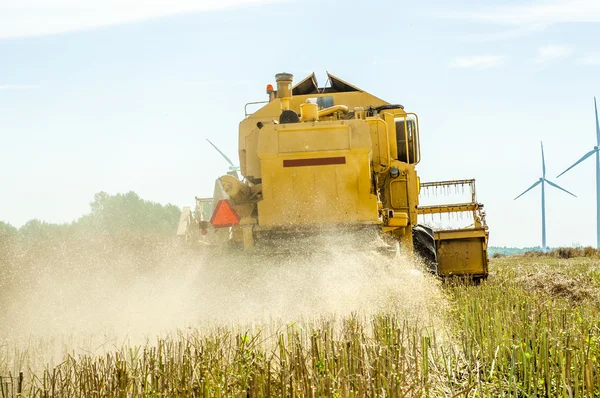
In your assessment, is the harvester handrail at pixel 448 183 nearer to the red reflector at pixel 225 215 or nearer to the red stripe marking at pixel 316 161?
the red stripe marking at pixel 316 161

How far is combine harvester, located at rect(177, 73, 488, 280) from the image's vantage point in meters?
9.20

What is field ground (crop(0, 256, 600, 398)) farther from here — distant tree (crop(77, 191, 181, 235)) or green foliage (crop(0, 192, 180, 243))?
distant tree (crop(77, 191, 181, 235))

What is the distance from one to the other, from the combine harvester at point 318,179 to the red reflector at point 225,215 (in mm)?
12

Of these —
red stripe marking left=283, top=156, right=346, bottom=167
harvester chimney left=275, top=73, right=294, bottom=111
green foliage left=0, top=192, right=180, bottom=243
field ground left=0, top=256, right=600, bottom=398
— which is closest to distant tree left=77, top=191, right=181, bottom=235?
green foliage left=0, top=192, right=180, bottom=243

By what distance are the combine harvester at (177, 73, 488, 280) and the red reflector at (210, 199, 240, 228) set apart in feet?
0.04

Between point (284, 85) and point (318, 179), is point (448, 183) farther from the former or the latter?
point (318, 179)

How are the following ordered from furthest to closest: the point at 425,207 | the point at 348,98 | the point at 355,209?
1. the point at 425,207
2. the point at 348,98
3. the point at 355,209

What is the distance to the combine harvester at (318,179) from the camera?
920 centimetres

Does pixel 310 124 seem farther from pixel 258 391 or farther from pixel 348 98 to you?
pixel 258 391

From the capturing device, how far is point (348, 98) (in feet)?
37.0

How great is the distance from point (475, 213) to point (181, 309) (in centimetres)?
581

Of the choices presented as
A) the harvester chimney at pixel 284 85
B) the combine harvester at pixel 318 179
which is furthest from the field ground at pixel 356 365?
the harvester chimney at pixel 284 85

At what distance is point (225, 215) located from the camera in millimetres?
9586

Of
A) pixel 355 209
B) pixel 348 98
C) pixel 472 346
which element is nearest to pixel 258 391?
pixel 472 346
